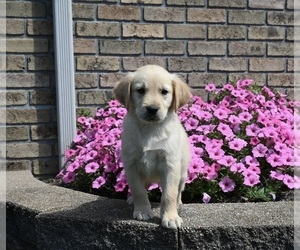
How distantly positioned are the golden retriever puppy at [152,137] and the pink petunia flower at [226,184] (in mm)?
431

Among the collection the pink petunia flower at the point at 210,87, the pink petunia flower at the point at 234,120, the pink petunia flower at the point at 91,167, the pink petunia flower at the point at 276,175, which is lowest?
the pink petunia flower at the point at 276,175

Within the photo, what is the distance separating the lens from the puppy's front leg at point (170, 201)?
2.00m

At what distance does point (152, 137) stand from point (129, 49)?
1620 millimetres

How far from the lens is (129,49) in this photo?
3.57 meters

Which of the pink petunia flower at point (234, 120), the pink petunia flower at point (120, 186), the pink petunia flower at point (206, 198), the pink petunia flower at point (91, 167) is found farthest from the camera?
the pink petunia flower at point (234, 120)

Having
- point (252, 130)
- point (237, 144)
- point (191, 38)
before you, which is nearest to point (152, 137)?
point (237, 144)

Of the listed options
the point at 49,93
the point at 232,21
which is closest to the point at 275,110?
the point at 232,21

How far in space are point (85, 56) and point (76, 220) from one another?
173 cm

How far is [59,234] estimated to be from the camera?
218cm

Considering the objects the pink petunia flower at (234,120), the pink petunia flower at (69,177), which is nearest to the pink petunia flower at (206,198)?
the pink petunia flower at (234,120)

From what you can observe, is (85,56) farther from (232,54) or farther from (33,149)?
(232,54)

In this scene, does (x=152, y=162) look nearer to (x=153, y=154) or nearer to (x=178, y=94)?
(x=153, y=154)

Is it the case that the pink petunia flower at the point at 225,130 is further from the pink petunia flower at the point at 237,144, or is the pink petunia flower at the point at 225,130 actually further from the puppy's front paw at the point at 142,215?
the puppy's front paw at the point at 142,215

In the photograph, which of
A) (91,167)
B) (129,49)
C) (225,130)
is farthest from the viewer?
(129,49)
